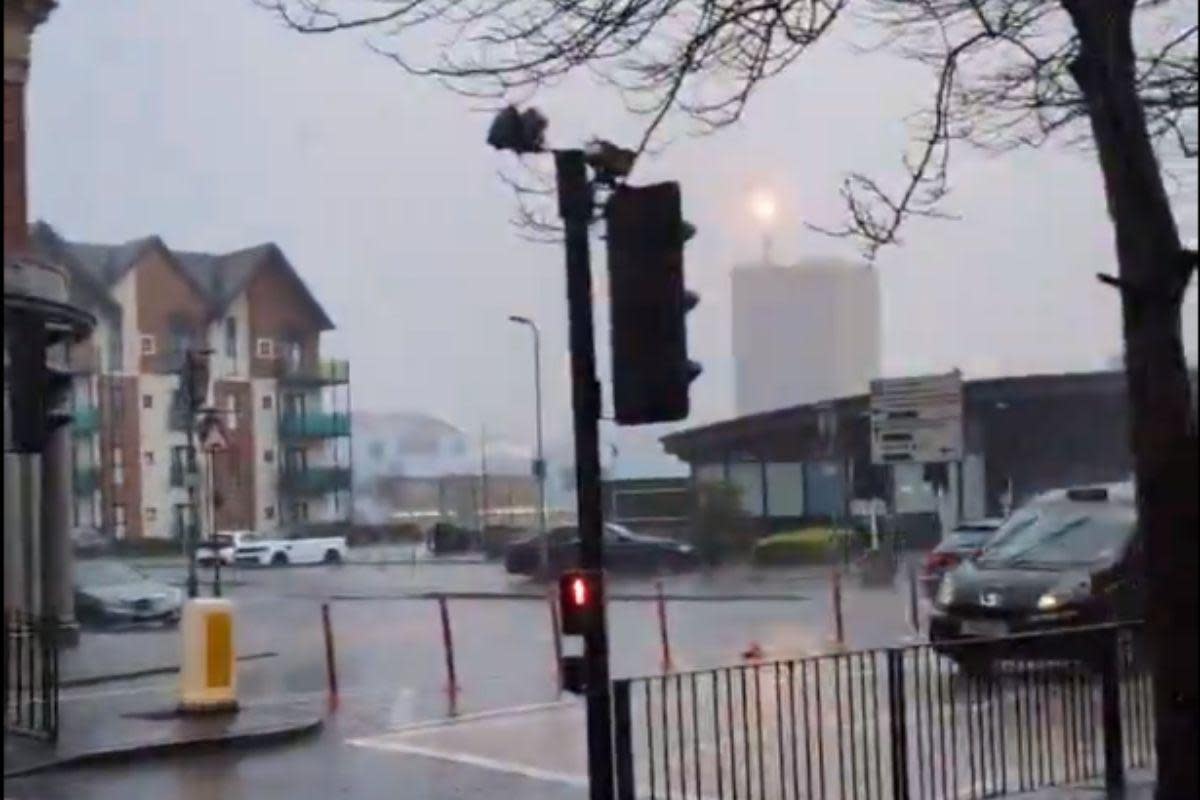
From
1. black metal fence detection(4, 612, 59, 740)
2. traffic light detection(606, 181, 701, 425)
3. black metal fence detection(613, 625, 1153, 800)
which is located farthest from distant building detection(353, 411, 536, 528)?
traffic light detection(606, 181, 701, 425)

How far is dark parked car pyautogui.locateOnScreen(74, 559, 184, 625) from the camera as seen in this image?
28.6m

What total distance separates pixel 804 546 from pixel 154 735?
47.1 feet

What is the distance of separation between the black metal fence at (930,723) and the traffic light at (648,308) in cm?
283

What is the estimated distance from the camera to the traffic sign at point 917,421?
21.4 metres

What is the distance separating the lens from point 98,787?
48.5 feet

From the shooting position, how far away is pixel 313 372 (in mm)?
25078

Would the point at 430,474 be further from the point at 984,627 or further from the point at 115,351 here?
the point at 984,627

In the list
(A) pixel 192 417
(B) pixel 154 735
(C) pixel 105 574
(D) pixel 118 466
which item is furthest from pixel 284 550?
(B) pixel 154 735

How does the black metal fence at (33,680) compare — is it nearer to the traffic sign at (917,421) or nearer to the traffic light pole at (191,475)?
the traffic light pole at (191,475)

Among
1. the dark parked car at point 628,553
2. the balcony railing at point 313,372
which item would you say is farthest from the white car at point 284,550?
the balcony railing at point 313,372

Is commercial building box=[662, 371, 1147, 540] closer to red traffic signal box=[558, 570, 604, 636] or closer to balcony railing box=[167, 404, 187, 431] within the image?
balcony railing box=[167, 404, 187, 431]

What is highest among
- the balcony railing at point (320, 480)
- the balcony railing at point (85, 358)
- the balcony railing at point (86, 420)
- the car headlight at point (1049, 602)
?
the balcony railing at point (85, 358)

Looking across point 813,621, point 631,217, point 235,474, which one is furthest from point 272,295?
point 631,217

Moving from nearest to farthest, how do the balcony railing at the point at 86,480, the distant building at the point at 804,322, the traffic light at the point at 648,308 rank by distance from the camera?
1. the traffic light at the point at 648,308
2. the distant building at the point at 804,322
3. the balcony railing at the point at 86,480
